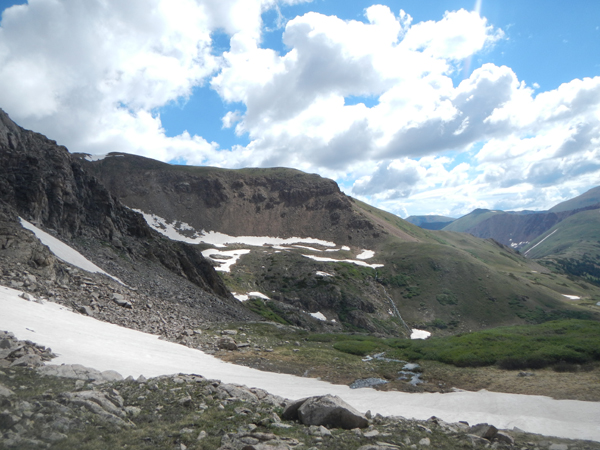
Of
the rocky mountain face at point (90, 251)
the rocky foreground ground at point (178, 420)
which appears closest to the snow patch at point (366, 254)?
the rocky mountain face at point (90, 251)

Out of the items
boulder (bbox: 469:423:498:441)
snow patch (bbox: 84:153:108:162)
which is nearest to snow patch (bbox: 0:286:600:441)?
Answer: boulder (bbox: 469:423:498:441)

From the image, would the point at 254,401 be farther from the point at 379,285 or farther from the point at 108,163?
the point at 108,163

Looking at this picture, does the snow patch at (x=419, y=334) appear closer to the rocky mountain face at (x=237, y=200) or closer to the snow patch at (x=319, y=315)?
the snow patch at (x=319, y=315)

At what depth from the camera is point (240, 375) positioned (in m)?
20.4

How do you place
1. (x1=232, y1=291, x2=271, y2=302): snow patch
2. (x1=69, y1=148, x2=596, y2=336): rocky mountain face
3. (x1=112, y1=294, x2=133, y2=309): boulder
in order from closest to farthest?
1. (x1=112, y1=294, x2=133, y2=309): boulder
2. (x1=232, y1=291, x2=271, y2=302): snow patch
3. (x1=69, y1=148, x2=596, y2=336): rocky mountain face

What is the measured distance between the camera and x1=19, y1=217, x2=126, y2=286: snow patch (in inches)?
1284

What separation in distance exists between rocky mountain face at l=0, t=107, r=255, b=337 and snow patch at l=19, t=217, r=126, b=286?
158cm

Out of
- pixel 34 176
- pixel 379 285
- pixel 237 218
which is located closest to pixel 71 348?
pixel 34 176

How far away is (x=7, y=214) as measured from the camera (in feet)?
108

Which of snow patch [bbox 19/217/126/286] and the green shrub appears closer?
snow patch [bbox 19/217/126/286]

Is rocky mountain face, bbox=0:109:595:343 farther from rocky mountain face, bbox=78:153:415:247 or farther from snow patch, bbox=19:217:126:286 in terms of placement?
snow patch, bbox=19:217:126:286

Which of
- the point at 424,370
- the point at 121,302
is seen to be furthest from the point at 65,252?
the point at 424,370

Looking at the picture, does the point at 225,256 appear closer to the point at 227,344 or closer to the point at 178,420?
the point at 227,344

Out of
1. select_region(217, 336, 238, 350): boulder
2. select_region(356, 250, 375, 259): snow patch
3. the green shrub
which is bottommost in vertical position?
the green shrub
